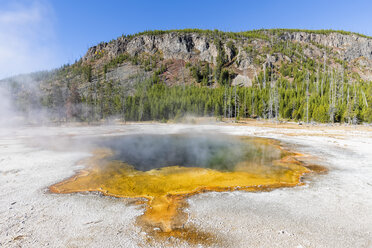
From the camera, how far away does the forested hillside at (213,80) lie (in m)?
70.9

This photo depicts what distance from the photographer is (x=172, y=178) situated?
42.7ft

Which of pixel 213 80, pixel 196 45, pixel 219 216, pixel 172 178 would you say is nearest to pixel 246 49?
pixel 196 45

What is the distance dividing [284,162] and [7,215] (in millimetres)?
17987

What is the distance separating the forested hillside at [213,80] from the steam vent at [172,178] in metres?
51.4

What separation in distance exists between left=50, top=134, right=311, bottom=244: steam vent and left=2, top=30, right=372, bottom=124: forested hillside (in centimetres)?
5141

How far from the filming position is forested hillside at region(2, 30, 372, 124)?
70.9 meters

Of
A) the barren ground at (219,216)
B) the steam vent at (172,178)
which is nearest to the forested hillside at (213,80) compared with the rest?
the steam vent at (172,178)

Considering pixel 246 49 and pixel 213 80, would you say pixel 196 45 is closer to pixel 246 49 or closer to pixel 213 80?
pixel 246 49

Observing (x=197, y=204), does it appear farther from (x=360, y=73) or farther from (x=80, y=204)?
(x=360, y=73)

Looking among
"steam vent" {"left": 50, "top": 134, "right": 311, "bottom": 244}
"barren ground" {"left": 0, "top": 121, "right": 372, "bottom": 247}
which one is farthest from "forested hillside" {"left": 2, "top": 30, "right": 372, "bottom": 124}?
"barren ground" {"left": 0, "top": 121, "right": 372, "bottom": 247}

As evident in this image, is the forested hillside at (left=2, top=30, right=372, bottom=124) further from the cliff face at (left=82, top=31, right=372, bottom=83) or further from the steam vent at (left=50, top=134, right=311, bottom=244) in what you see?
the steam vent at (left=50, top=134, right=311, bottom=244)

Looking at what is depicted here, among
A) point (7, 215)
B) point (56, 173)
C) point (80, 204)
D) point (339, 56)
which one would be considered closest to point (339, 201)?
point (80, 204)

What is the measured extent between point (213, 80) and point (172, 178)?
121222 millimetres

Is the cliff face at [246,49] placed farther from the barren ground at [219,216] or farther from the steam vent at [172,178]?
the barren ground at [219,216]
